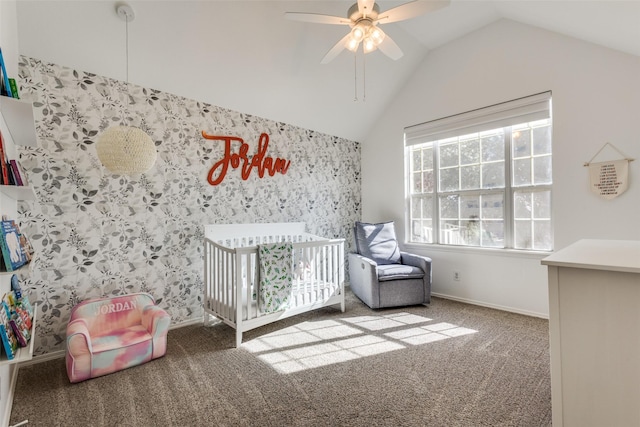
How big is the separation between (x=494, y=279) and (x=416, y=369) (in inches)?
74.0

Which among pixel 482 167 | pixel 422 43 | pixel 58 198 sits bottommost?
pixel 58 198

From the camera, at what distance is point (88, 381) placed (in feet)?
6.53

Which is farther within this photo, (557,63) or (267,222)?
(267,222)

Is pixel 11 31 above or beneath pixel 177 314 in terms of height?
above

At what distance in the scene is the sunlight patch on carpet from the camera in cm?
227

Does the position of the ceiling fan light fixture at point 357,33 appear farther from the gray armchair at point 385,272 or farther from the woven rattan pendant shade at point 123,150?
the gray armchair at point 385,272

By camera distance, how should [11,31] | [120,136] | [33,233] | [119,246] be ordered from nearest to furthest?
[11,31], [120,136], [33,233], [119,246]

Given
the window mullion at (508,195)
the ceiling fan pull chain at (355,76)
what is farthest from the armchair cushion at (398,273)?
the ceiling fan pull chain at (355,76)

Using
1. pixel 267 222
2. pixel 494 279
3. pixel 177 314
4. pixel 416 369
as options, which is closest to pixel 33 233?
pixel 177 314

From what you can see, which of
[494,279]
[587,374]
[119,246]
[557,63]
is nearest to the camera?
[587,374]

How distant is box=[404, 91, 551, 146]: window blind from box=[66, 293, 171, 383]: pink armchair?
3570 millimetres

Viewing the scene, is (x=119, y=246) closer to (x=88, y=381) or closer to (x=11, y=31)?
(x=88, y=381)

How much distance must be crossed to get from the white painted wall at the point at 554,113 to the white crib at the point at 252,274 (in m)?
1.55

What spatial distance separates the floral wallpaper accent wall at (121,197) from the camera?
7.50ft
